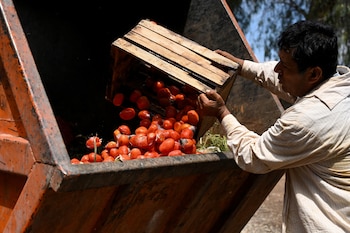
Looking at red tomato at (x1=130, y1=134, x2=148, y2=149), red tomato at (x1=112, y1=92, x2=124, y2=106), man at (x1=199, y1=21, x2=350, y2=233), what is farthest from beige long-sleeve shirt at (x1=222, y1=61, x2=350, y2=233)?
red tomato at (x1=112, y1=92, x2=124, y2=106)

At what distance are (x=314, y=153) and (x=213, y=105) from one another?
0.61 m

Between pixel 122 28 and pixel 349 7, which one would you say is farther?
pixel 349 7

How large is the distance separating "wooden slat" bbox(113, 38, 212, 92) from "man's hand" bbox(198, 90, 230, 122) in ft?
0.52

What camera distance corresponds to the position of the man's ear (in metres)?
2.56

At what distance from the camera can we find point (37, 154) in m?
2.07

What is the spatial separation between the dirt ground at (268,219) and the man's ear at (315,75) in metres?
3.58

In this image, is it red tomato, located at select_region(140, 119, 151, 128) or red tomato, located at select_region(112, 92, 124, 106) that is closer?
red tomato, located at select_region(140, 119, 151, 128)

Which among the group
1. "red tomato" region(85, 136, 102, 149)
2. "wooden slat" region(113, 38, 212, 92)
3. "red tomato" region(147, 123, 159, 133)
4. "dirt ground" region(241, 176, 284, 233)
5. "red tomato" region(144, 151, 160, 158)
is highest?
"wooden slat" region(113, 38, 212, 92)

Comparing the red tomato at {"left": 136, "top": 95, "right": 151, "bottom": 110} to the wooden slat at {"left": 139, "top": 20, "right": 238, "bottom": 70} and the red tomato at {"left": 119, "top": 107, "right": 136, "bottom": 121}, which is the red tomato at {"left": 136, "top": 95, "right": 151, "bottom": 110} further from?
the wooden slat at {"left": 139, "top": 20, "right": 238, "bottom": 70}

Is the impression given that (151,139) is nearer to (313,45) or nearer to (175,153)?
(175,153)

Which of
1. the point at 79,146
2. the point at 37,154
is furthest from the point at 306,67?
the point at 79,146

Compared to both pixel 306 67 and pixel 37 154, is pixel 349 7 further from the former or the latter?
pixel 37 154

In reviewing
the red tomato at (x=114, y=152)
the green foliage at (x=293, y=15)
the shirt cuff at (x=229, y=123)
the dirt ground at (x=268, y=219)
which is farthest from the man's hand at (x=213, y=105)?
the green foliage at (x=293, y=15)

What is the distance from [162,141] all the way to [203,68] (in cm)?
56
